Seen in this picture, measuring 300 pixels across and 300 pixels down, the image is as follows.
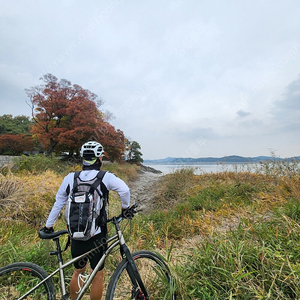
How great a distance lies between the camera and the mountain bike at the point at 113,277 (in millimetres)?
1623

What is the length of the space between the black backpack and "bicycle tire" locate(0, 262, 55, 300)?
55 centimetres

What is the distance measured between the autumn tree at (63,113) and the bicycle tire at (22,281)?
10.9 metres

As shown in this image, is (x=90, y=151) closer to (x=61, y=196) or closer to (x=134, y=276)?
(x=61, y=196)

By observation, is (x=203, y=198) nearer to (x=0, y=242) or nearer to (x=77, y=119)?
(x=0, y=242)

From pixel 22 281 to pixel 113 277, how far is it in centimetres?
140

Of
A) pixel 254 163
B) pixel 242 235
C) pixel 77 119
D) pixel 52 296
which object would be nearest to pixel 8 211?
pixel 52 296

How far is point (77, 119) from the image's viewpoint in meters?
12.5

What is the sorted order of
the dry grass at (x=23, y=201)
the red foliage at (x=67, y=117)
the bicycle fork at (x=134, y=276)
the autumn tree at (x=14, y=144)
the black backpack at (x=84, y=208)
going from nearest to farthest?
the black backpack at (x=84, y=208) < the bicycle fork at (x=134, y=276) < the dry grass at (x=23, y=201) < the red foliage at (x=67, y=117) < the autumn tree at (x=14, y=144)

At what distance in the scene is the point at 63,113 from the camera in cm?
1338

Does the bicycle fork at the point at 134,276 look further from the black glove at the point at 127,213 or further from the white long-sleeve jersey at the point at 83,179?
the white long-sleeve jersey at the point at 83,179

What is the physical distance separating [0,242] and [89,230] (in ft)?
8.46

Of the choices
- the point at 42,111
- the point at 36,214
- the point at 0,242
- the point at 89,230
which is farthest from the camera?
the point at 42,111

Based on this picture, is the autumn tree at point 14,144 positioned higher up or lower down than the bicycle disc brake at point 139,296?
higher up

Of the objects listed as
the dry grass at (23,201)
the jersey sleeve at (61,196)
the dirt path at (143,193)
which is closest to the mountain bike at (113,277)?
the jersey sleeve at (61,196)
